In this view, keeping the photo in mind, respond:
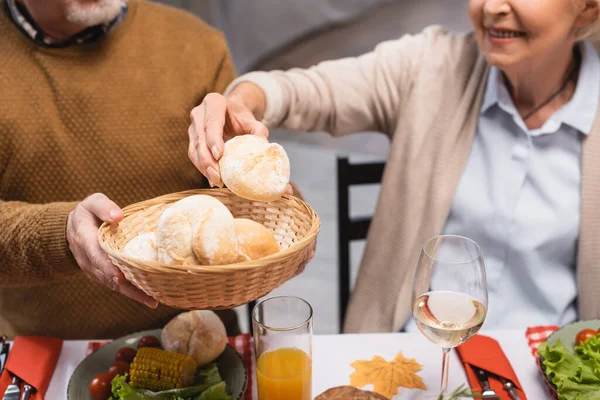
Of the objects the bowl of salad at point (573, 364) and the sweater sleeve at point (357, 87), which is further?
the sweater sleeve at point (357, 87)

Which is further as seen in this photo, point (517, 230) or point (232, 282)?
point (517, 230)

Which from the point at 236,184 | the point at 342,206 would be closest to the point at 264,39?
the point at 342,206

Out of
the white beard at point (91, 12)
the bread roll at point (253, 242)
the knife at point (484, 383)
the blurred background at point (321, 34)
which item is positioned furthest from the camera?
the blurred background at point (321, 34)

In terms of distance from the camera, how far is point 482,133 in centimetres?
170

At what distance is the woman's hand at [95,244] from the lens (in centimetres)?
102

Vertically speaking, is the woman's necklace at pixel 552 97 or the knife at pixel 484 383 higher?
the woman's necklace at pixel 552 97

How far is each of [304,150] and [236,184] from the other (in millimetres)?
3571

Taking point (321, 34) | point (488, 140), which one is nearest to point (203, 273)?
point (488, 140)

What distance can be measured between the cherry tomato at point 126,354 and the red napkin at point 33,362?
14cm

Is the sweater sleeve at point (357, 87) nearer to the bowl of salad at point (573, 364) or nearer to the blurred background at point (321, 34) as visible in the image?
the bowl of salad at point (573, 364)

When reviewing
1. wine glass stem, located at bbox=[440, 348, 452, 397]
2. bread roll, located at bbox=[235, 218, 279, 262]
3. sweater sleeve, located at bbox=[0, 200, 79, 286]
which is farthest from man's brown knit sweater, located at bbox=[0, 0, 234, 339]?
wine glass stem, located at bbox=[440, 348, 452, 397]

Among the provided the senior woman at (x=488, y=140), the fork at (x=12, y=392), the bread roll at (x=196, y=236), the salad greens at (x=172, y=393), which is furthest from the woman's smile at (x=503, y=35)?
the fork at (x=12, y=392)

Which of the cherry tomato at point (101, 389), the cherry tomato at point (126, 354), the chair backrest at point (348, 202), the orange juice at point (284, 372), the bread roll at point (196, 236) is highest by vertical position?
the bread roll at point (196, 236)

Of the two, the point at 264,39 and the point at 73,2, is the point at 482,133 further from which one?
the point at 264,39
